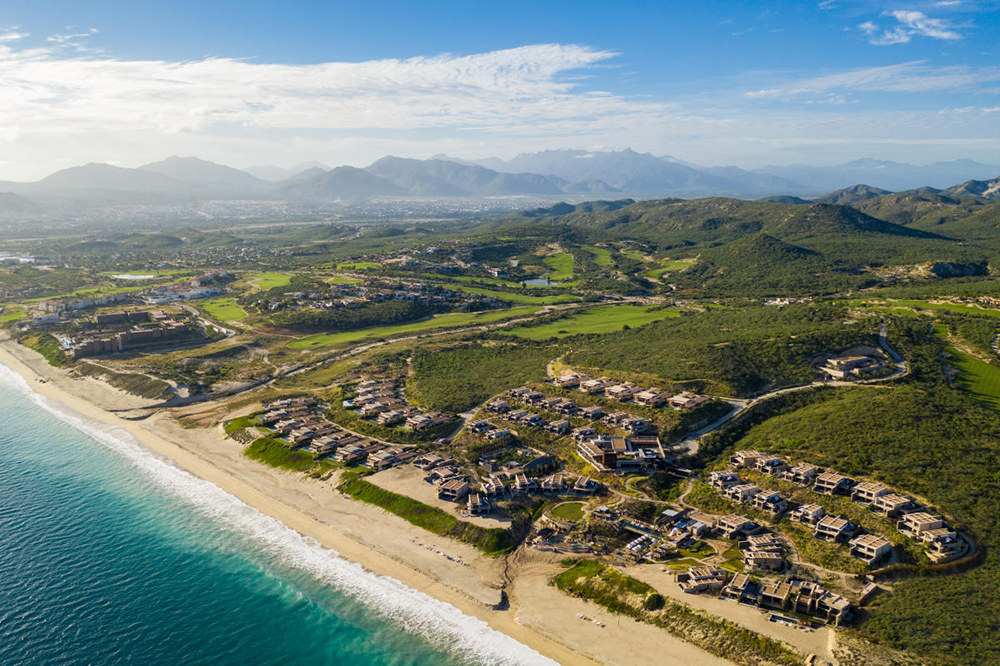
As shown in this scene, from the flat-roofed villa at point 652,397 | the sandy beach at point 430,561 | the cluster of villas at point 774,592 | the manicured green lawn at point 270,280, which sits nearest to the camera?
the cluster of villas at point 774,592

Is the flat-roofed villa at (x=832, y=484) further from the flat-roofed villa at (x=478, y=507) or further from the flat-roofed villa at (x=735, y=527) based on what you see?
the flat-roofed villa at (x=478, y=507)

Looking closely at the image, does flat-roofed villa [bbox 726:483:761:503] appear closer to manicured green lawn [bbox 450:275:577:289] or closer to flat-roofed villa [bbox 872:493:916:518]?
flat-roofed villa [bbox 872:493:916:518]

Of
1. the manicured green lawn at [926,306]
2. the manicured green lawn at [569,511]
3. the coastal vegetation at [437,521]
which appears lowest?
the coastal vegetation at [437,521]

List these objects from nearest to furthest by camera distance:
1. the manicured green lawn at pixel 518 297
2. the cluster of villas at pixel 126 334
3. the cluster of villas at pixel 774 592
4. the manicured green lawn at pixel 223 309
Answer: the cluster of villas at pixel 774 592, the cluster of villas at pixel 126 334, the manicured green lawn at pixel 223 309, the manicured green lawn at pixel 518 297

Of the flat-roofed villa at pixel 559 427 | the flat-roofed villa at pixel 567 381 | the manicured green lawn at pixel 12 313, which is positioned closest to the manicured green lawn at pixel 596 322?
the flat-roofed villa at pixel 567 381

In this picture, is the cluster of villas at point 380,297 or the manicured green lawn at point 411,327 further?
the cluster of villas at point 380,297

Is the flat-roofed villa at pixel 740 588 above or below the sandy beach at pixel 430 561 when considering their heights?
above
